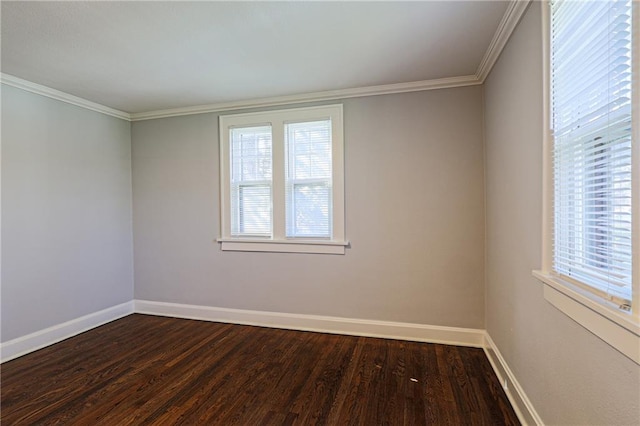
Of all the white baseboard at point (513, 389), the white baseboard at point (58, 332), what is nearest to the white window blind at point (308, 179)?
the white baseboard at point (513, 389)

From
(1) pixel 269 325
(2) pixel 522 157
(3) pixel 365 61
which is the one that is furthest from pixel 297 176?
(2) pixel 522 157

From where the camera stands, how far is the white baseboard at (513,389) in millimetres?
1648

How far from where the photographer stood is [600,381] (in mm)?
1073

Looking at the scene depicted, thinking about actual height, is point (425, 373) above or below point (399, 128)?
below

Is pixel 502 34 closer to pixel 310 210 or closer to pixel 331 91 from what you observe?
pixel 331 91

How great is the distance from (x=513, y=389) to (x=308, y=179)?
2.37m

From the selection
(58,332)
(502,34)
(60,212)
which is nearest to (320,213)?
(502,34)

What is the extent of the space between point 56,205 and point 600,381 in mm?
4166

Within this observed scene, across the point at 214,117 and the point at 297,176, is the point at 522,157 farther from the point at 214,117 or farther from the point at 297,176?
the point at 214,117

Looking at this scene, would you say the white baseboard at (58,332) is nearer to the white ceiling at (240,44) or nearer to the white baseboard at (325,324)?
the white baseboard at (325,324)

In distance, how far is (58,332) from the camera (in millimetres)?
2932

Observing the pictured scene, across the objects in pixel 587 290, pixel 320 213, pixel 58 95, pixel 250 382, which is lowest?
pixel 250 382

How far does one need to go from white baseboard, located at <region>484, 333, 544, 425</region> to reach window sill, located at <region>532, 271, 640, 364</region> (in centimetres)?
70

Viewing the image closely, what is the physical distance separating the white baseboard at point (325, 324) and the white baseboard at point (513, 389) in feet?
1.07
